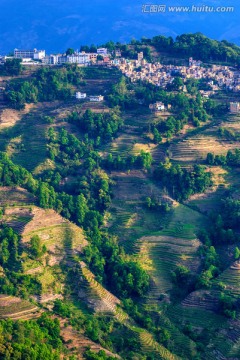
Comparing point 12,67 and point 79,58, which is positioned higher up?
point 79,58

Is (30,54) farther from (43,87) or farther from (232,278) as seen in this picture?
(232,278)

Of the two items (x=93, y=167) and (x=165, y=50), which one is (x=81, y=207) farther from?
(x=165, y=50)

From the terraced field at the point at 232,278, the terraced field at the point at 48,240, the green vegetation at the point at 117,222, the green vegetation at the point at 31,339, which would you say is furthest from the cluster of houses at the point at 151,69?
the green vegetation at the point at 31,339

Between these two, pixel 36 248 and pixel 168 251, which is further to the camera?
pixel 168 251

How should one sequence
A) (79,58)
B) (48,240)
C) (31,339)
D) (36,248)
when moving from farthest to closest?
1. (79,58)
2. (48,240)
3. (36,248)
4. (31,339)

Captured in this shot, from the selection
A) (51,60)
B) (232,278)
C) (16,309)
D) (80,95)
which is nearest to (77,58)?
(51,60)

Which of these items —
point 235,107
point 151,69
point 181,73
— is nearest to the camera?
point 235,107

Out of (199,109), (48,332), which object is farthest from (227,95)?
(48,332)

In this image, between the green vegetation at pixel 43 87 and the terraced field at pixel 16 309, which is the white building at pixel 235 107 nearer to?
the green vegetation at pixel 43 87

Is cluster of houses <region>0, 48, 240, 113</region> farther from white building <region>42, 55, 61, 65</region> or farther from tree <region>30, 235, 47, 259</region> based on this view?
tree <region>30, 235, 47, 259</region>

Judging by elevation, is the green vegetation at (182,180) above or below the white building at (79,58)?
below

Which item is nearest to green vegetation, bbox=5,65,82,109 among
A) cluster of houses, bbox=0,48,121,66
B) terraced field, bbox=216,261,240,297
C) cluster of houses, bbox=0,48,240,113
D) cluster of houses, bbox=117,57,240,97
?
cluster of houses, bbox=0,48,240,113
